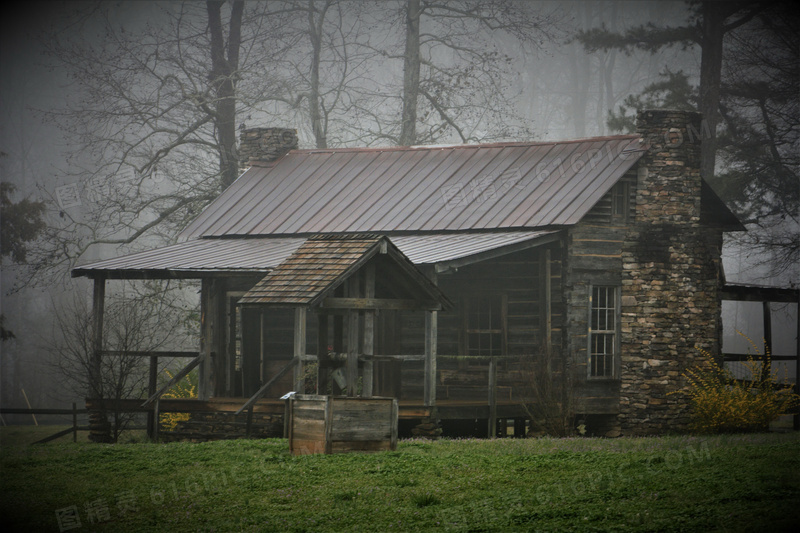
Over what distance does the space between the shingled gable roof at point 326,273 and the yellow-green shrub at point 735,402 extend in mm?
7231

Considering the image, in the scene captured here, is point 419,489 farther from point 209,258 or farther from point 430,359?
point 209,258

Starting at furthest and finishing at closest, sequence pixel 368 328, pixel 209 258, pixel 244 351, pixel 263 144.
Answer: pixel 263 144 → pixel 244 351 → pixel 209 258 → pixel 368 328

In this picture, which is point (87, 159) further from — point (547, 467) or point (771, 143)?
point (547, 467)

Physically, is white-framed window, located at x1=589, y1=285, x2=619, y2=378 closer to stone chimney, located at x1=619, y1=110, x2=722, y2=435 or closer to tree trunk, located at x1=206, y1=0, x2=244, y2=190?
stone chimney, located at x1=619, y1=110, x2=722, y2=435

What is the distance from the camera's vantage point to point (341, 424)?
12164mm

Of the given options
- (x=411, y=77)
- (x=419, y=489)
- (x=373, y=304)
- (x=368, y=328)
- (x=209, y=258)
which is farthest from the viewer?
(x=411, y=77)

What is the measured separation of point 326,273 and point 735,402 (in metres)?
9.04

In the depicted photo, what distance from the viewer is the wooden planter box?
39.8 ft

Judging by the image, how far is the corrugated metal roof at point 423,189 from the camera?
19.5 m

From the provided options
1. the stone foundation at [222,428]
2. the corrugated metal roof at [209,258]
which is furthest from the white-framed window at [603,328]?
the stone foundation at [222,428]

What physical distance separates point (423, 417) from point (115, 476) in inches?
237

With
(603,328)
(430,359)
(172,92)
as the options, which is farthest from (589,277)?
(172,92)

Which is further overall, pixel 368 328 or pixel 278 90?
pixel 278 90

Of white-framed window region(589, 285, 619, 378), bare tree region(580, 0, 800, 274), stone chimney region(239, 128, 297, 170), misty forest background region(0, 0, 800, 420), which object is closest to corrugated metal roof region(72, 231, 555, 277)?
white-framed window region(589, 285, 619, 378)
